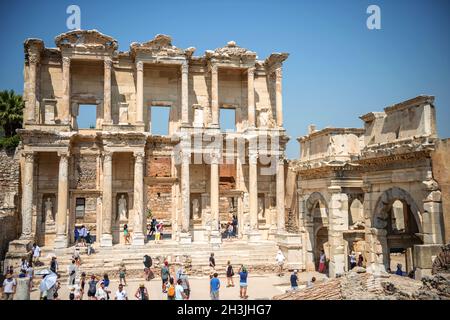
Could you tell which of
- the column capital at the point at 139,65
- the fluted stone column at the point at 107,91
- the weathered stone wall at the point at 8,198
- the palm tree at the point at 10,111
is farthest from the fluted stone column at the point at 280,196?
the palm tree at the point at 10,111

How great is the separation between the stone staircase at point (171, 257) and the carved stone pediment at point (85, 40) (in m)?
10.5

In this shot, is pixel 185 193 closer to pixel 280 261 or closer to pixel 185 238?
pixel 185 238

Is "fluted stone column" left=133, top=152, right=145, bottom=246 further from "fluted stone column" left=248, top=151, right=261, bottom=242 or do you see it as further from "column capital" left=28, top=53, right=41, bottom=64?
"column capital" left=28, top=53, right=41, bottom=64

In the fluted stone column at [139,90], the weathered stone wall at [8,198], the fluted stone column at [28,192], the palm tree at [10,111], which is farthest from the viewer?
the palm tree at [10,111]

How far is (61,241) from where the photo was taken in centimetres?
2167

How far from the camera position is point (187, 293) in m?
14.9

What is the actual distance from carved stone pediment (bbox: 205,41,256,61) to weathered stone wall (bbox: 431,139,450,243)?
14.2m

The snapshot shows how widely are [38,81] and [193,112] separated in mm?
8552

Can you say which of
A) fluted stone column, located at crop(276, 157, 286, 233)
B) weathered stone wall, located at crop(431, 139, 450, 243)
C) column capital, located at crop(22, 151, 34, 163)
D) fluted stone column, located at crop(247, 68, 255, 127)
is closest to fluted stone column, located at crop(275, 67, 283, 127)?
fluted stone column, located at crop(247, 68, 255, 127)

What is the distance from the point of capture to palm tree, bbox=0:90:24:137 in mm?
29719

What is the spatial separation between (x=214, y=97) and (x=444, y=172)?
14261mm

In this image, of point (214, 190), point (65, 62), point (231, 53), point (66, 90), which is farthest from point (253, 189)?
point (65, 62)

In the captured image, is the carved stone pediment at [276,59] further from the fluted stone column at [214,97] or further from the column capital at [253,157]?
the column capital at [253,157]

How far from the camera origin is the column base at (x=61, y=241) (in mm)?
21531
